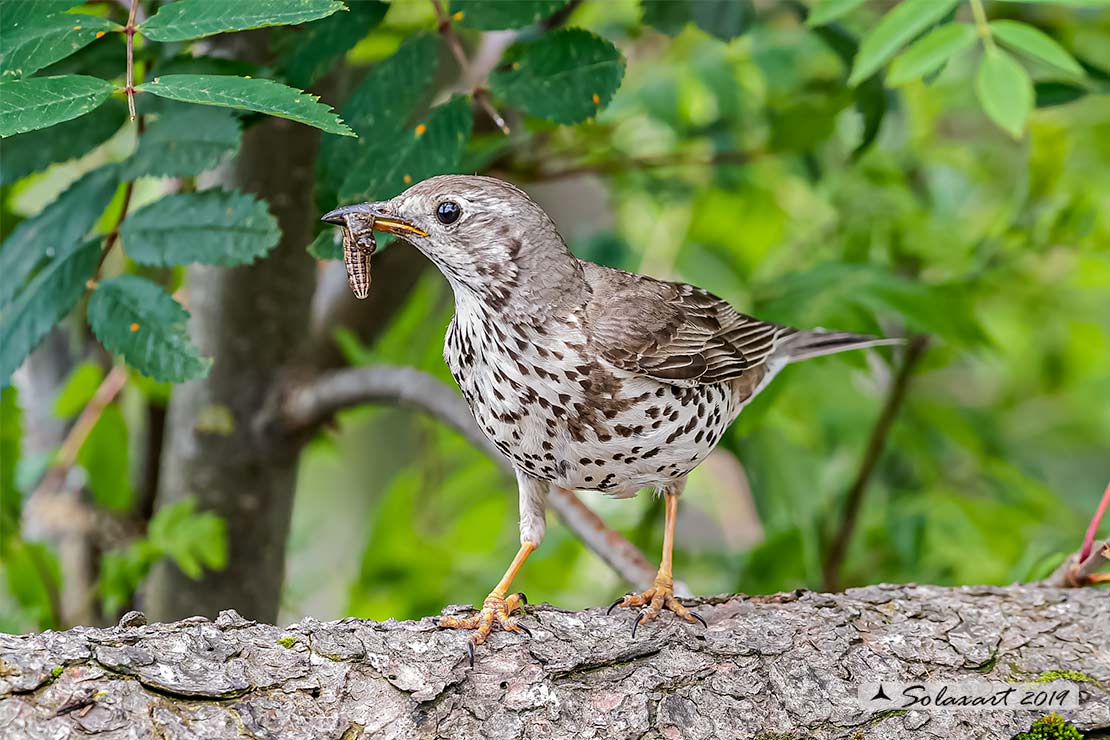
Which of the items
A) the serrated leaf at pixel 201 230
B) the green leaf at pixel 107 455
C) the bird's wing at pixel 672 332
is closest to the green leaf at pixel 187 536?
the green leaf at pixel 107 455

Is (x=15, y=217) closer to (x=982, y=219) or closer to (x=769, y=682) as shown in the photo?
(x=769, y=682)

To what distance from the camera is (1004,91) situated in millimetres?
2984

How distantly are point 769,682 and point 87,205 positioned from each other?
2.34 m

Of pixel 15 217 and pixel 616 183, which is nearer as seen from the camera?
pixel 15 217

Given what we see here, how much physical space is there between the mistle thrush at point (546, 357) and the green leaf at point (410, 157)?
179 mm

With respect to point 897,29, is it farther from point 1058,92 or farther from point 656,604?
point 656,604

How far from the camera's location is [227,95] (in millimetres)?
2395

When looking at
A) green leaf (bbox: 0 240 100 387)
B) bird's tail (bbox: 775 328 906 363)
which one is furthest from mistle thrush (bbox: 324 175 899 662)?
green leaf (bbox: 0 240 100 387)

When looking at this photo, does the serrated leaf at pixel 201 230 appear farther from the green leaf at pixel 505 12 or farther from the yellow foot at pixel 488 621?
the yellow foot at pixel 488 621

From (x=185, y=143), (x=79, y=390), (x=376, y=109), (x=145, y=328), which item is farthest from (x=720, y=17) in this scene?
(x=79, y=390)

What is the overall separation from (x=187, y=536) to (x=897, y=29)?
111 inches

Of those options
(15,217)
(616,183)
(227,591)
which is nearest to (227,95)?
(15,217)

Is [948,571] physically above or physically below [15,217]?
below

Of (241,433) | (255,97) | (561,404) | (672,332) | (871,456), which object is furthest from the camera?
(871,456)
